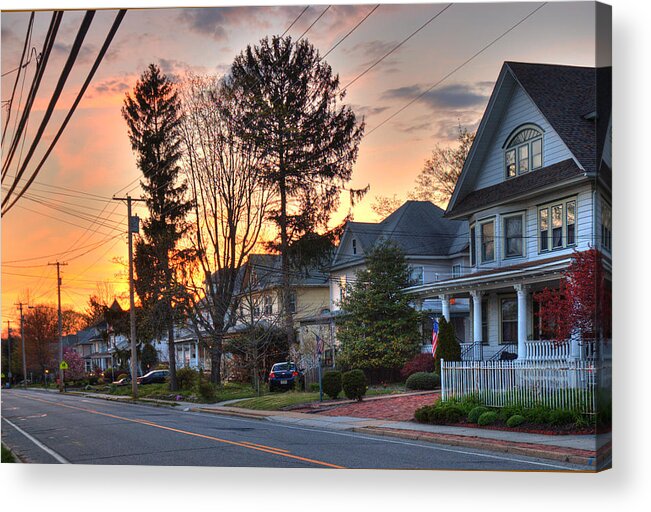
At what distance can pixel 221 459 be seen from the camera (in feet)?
49.0

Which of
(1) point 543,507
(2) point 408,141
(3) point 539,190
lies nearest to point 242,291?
(2) point 408,141

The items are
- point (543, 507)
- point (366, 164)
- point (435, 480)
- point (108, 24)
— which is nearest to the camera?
point (543, 507)

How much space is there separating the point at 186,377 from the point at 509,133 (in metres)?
10.7

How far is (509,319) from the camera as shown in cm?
1894

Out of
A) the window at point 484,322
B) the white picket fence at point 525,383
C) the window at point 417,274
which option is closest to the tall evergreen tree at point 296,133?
the window at point 417,274

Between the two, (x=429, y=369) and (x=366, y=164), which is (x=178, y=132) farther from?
(x=429, y=369)

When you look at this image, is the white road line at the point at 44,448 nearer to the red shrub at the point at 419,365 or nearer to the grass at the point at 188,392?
the grass at the point at 188,392

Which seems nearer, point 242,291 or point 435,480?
point 435,480

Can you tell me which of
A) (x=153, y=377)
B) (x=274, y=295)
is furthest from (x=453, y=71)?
(x=153, y=377)

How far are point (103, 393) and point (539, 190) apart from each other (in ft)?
73.4

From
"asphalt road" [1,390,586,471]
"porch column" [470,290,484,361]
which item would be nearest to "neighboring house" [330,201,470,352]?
"porch column" [470,290,484,361]

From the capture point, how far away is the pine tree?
808 inches

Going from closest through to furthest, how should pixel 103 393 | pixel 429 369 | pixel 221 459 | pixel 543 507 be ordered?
pixel 543 507 < pixel 221 459 < pixel 429 369 < pixel 103 393

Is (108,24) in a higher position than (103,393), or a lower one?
higher
